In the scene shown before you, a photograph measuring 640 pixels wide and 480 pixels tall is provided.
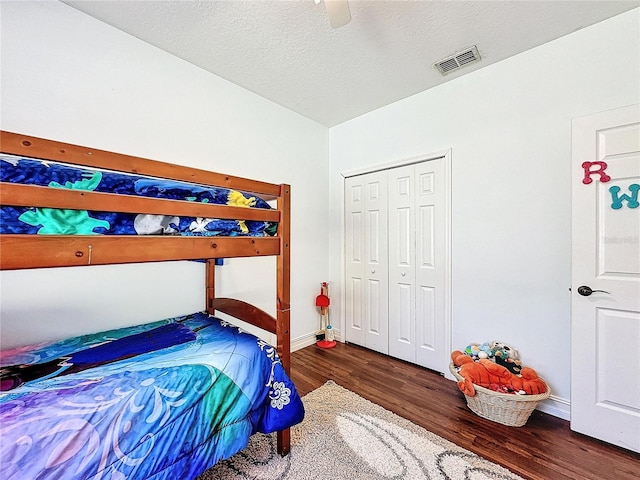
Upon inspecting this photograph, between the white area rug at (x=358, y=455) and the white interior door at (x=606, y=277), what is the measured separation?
778 millimetres

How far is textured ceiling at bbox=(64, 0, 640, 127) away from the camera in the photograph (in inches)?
64.1

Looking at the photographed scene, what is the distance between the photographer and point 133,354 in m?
1.34

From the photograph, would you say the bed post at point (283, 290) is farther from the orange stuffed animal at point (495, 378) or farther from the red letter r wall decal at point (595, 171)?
the red letter r wall decal at point (595, 171)

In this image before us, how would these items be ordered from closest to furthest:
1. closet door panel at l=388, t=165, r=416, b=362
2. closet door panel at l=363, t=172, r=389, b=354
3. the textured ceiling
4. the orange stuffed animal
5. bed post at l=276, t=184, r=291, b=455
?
bed post at l=276, t=184, r=291, b=455 → the textured ceiling → the orange stuffed animal → closet door panel at l=388, t=165, r=416, b=362 → closet door panel at l=363, t=172, r=389, b=354

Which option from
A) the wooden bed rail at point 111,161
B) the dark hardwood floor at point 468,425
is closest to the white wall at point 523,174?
the dark hardwood floor at point 468,425

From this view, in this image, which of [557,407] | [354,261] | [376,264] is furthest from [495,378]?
[354,261]

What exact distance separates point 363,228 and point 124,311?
2.29m

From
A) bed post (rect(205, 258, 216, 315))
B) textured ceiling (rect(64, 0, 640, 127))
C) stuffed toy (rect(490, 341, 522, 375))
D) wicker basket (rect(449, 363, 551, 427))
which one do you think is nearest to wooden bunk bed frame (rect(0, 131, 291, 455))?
bed post (rect(205, 258, 216, 315))

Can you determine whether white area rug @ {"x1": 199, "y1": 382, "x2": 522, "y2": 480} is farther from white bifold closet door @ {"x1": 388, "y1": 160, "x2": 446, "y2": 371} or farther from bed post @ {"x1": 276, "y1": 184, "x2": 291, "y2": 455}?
white bifold closet door @ {"x1": 388, "y1": 160, "x2": 446, "y2": 371}

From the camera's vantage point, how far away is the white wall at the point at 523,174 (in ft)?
5.75

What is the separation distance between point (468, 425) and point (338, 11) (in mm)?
2503

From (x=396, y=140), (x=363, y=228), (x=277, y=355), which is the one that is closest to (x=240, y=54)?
(x=396, y=140)

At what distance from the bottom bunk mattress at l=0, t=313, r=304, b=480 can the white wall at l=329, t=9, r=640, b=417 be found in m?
1.74

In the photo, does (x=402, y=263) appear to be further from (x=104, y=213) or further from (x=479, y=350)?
(x=104, y=213)
